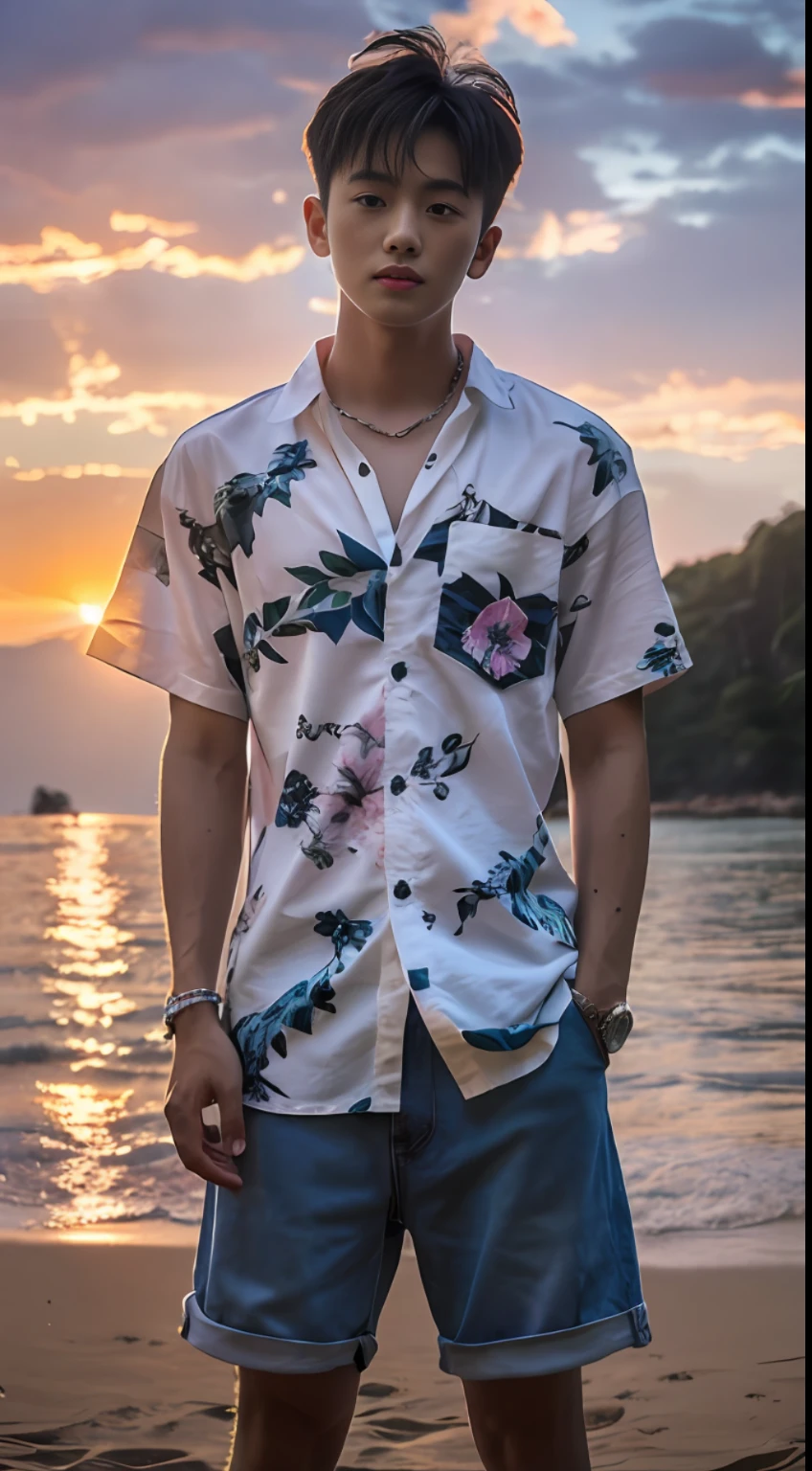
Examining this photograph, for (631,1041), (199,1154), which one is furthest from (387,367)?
(631,1041)

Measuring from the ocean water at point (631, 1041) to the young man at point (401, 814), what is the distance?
2759 mm

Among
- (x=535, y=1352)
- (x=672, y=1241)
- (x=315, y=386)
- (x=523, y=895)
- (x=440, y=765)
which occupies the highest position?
(x=315, y=386)

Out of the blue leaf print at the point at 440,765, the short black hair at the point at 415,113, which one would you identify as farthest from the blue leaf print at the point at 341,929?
the short black hair at the point at 415,113

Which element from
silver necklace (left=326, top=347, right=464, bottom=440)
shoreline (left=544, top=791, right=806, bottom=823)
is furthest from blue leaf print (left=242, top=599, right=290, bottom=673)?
shoreline (left=544, top=791, right=806, bottom=823)

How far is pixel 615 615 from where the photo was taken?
139cm

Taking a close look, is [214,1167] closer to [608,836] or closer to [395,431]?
[608,836]

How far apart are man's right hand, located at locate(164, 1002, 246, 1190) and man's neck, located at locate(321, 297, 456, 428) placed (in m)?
0.59

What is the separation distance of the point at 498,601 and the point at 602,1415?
6.12 ft

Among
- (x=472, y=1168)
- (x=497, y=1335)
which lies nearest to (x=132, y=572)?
(x=472, y=1168)

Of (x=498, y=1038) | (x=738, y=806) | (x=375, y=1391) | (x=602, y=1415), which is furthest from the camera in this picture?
(x=738, y=806)

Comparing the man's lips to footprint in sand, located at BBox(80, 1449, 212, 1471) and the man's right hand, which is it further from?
footprint in sand, located at BBox(80, 1449, 212, 1471)

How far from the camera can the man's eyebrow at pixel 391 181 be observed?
4.29 feet

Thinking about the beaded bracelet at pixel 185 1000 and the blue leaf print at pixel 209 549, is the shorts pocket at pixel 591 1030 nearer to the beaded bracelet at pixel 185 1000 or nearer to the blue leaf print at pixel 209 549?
the beaded bracelet at pixel 185 1000

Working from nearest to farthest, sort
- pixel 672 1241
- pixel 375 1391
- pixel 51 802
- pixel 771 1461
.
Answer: pixel 771 1461 < pixel 375 1391 < pixel 672 1241 < pixel 51 802
